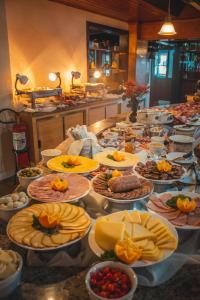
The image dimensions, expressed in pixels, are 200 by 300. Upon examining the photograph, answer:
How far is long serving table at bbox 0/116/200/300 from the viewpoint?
1.04 m

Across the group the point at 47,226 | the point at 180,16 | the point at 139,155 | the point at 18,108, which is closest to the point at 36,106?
the point at 18,108

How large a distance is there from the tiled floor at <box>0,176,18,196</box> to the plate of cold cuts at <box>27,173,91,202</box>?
2521 mm

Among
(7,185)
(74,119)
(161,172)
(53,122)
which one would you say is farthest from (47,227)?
(74,119)

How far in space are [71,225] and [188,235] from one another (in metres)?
0.60

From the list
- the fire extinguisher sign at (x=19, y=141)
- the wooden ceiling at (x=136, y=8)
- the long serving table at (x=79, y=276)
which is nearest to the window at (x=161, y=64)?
the wooden ceiling at (x=136, y=8)

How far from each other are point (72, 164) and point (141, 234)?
946mm

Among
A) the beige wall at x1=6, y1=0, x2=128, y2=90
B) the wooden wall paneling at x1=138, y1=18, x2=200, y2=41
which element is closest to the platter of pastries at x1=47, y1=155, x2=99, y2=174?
the beige wall at x1=6, y1=0, x2=128, y2=90

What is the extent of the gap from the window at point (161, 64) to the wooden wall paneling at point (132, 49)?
520 cm

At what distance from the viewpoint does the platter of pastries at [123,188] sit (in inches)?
58.6

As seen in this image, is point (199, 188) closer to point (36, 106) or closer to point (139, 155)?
point (139, 155)

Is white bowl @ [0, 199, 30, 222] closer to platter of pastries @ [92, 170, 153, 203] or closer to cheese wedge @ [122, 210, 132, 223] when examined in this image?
platter of pastries @ [92, 170, 153, 203]

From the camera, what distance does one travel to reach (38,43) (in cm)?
495

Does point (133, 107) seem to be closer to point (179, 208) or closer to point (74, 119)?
point (74, 119)

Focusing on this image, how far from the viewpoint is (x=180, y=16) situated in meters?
6.23
